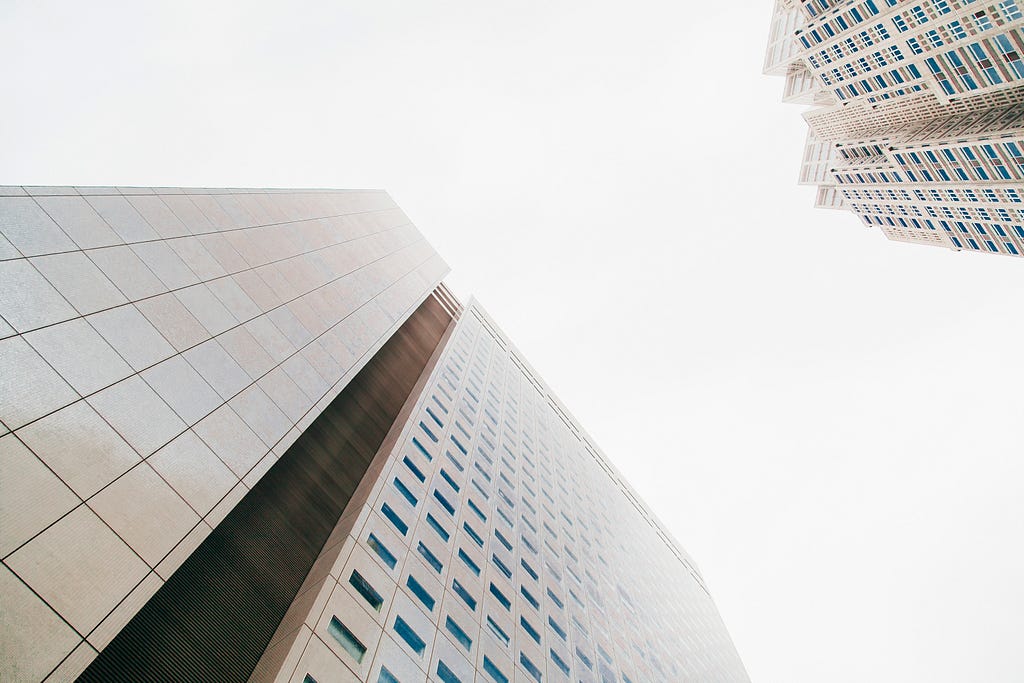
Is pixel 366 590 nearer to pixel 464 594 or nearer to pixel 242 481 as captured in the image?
pixel 242 481

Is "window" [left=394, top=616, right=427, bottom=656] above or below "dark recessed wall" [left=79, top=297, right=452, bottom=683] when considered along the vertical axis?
below

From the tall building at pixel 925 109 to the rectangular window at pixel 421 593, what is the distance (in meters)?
58.8

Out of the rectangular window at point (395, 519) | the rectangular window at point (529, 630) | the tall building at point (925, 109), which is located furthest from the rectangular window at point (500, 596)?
the tall building at point (925, 109)

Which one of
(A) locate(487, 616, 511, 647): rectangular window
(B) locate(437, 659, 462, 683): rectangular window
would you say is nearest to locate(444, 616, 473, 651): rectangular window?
(B) locate(437, 659, 462, 683): rectangular window

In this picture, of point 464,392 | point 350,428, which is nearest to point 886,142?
point 464,392

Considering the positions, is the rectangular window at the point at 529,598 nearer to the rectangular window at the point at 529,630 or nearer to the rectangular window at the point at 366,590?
the rectangular window at the point at 529,630

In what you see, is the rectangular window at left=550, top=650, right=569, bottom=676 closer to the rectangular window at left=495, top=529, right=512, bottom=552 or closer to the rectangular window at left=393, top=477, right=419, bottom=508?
the rectangular window at left=495, top=529, right=512, bottom=552

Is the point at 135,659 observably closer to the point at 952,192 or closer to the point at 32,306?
the point at 32,306

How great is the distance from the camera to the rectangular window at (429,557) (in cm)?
2184

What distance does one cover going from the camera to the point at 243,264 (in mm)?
21844

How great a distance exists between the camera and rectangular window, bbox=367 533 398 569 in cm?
1965

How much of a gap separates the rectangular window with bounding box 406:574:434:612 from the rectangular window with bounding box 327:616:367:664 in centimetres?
378

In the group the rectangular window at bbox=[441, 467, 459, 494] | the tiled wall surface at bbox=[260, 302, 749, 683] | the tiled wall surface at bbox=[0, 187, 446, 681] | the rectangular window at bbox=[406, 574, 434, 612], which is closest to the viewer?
the tiled wall surface at bbox=[0, 187, 446, 681]

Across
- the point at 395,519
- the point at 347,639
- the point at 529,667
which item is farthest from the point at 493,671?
the point at 347,639
